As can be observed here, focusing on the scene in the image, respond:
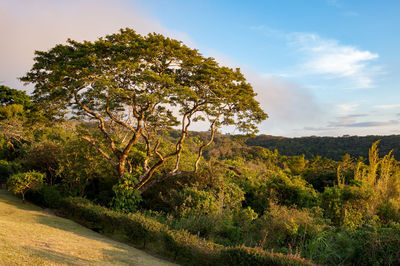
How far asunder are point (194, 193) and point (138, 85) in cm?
459

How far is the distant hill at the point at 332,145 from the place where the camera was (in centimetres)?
3892

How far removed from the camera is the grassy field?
16.1 ft

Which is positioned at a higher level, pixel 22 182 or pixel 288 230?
pixel 22 182

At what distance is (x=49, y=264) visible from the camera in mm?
4691

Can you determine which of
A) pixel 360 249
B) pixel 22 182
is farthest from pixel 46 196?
pixel 360 249

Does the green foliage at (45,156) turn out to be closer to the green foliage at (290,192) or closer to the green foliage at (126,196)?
the green foliage at (126,196)

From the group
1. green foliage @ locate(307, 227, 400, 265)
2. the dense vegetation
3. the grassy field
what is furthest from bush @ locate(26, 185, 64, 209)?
green foliage @ locate(307, 227, 400, 265)

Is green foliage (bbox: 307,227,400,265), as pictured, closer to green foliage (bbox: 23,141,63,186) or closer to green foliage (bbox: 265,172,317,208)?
green foliage (bbox: 265,172,317,208)

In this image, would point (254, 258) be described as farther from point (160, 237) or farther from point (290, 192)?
point (290, 192)

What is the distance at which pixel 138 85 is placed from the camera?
1009cm

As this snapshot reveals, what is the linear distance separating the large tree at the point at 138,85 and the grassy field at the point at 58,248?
387 centimetres

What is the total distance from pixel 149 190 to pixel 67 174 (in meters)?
4.05

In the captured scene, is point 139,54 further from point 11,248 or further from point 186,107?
point 11,248

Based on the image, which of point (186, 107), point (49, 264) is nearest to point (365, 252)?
point (49, 264)
